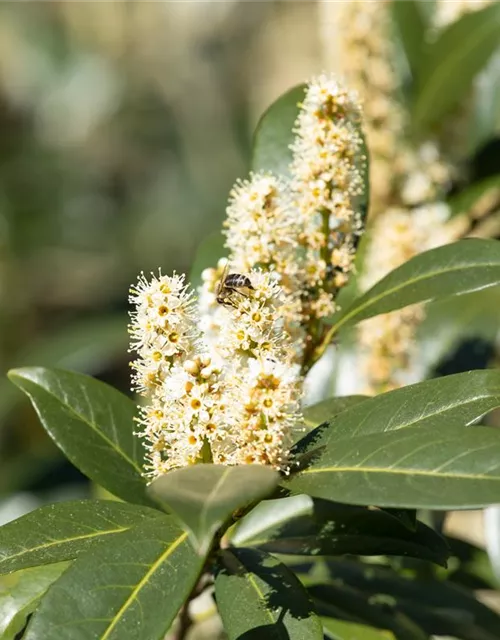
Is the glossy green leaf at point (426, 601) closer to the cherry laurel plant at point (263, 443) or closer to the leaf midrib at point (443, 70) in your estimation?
the cherry laurel plant at point (263, 443)

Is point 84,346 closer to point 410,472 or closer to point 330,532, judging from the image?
point 330,532

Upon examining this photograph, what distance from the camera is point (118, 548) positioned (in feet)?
2.56

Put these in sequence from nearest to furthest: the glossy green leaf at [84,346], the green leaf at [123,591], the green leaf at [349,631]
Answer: the green leaf at [123,591]
the green leaf at [349,631]
the glossy green leaf at [84,346]

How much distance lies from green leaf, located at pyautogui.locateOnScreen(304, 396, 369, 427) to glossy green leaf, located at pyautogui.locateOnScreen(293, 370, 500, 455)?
0.42 feet

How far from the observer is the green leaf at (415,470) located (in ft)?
2.23

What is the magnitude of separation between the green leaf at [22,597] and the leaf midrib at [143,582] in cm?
15

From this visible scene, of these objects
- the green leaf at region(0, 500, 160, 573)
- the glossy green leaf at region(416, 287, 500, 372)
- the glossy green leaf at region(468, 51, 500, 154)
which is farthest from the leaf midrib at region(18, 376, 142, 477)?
the glossy green leaf at region(468, 51, 500, 154)

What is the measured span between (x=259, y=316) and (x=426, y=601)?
0.59 metres

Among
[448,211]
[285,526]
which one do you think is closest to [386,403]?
[285,526]

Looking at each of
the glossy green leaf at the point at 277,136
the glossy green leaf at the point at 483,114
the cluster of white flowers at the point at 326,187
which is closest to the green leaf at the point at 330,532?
the cluster of white flowers at the point at 326,187

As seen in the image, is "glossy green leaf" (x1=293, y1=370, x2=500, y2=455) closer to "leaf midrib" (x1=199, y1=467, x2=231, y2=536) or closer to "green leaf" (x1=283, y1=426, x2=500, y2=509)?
"green leaf" (x1=283, y1=426, x2=500, y2=509)

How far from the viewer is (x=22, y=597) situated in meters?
0.90

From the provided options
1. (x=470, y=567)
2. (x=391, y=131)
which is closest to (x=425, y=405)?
(x=470, y=567)

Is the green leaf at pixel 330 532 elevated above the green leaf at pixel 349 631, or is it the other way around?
the green leaf at pixel 330 532
